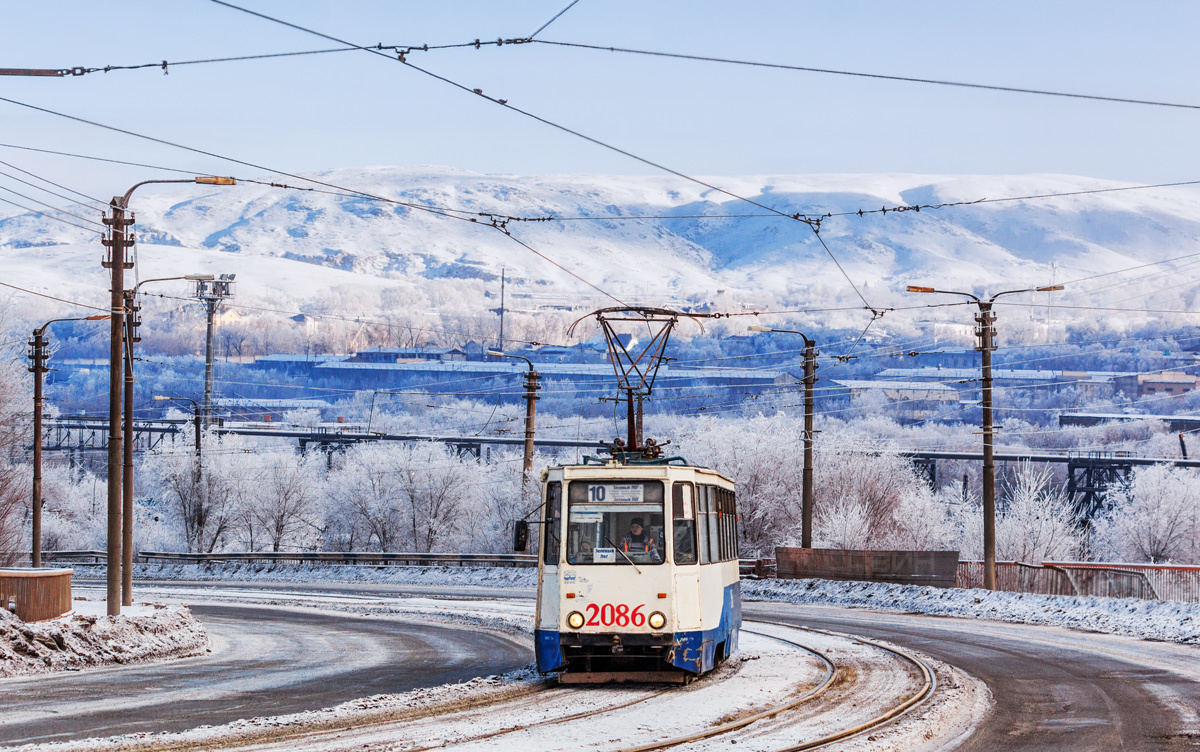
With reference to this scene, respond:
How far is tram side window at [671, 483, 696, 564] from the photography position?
63.1ft

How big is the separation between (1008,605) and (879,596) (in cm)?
598

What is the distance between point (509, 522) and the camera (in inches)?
3659

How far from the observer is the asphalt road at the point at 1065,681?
50.6ft

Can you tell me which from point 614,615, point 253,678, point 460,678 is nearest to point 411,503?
point 253,678

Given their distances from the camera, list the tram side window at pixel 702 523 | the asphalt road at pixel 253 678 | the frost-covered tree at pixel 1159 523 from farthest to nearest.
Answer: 1. the frost-covered tree at pixel 1159 523
2. the tram side window at pixel 702 523
3. the asphalt road at pixel 253 678

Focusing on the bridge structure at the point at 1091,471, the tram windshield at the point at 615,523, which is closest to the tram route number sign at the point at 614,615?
the tram windshield at the point at 615,523

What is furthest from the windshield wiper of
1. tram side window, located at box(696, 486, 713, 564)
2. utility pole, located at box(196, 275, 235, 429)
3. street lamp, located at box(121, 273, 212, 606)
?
utility pole, located at box(196, 275, 235, 429)

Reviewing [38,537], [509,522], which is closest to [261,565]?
[38,537]

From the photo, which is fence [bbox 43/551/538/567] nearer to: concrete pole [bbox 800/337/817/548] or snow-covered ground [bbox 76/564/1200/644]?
snow-covered ground [bbox 76/564/1200/644]

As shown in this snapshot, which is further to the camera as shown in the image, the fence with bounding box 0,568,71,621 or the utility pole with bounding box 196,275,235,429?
the utility pole with bounding box 196,275,235,429

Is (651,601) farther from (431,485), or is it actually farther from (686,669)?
(431,485)

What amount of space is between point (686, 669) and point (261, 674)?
316 inches

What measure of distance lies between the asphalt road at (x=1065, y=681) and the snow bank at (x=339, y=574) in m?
23.5

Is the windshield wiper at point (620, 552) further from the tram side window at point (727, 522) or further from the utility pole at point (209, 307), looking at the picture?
the utility pole at point (209, 307)
